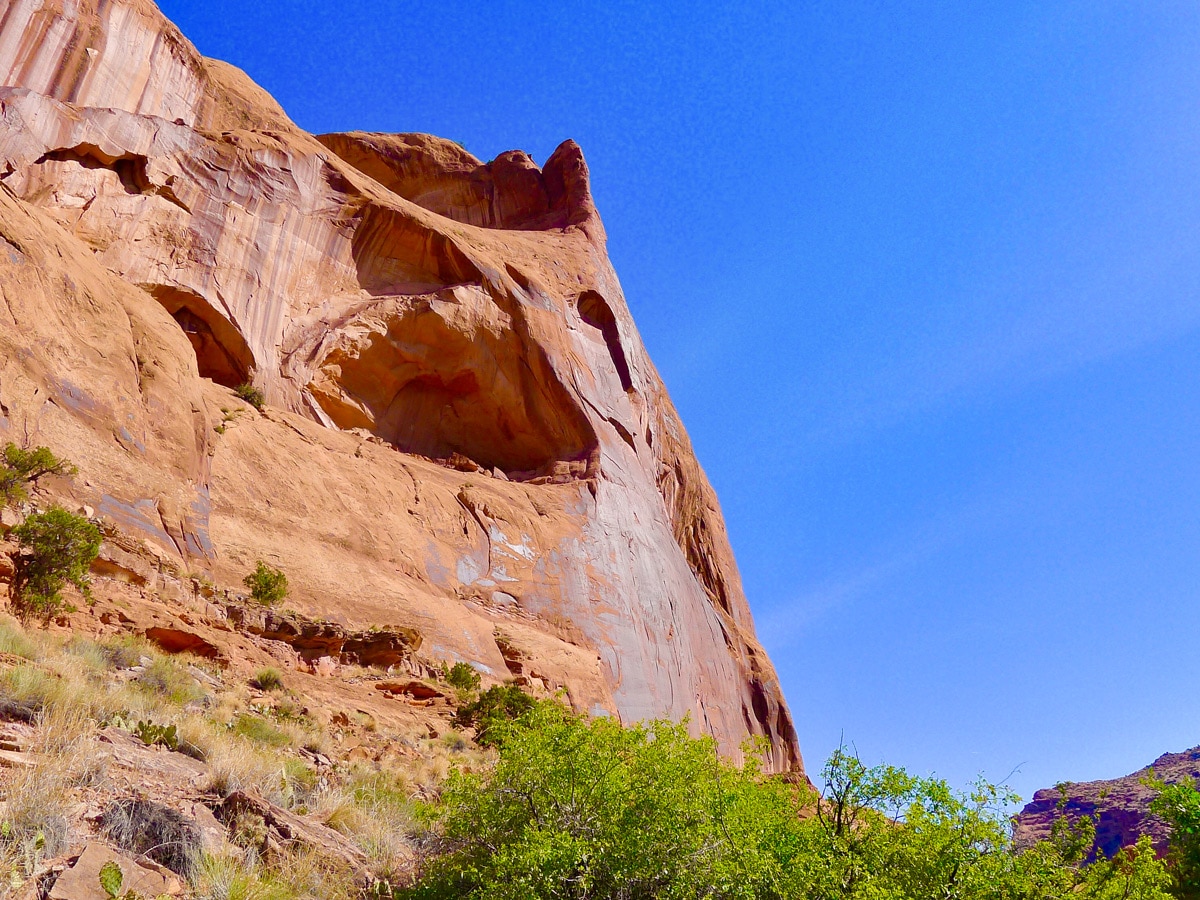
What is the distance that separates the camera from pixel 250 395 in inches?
864

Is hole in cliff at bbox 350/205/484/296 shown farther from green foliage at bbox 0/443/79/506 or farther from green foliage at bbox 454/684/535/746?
green foliage at bbox 454/684/535/746

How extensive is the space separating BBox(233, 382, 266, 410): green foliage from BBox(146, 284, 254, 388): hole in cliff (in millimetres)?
897

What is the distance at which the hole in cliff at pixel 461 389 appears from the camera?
1145 inches

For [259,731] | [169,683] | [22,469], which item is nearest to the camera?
[259,731]

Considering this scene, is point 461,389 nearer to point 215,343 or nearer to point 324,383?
point 324,383

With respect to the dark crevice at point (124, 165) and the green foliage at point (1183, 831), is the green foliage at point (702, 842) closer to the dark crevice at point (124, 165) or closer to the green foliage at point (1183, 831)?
the green foliage at point (1183, 831)

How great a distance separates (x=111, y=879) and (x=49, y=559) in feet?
27.1

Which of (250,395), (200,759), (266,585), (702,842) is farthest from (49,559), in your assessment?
(250,395)

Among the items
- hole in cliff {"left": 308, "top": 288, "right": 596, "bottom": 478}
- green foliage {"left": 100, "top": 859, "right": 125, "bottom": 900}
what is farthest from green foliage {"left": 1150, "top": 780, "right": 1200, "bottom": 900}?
hole in cliff {"left": 308, "top": 288, "right": 596, "bottom": 478}

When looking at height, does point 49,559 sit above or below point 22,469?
below

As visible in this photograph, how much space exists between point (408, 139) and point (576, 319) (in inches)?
870

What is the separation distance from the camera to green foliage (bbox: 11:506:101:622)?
Result: 426 inches

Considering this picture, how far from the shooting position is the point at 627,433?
115 ft

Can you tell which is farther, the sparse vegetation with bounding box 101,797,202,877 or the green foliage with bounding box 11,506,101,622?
the green foliage with bounding box 11,506,101,622
